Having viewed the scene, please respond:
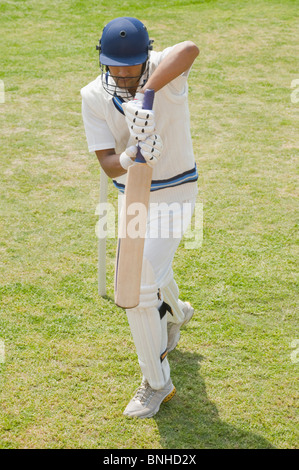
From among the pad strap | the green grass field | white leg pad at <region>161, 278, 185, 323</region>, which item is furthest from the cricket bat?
the green grass field

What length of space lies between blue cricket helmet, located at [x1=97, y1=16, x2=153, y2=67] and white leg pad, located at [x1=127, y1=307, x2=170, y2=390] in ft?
3.89

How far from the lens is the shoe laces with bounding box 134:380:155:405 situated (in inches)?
131

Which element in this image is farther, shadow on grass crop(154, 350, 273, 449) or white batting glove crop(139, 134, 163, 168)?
shadow on grass crop(154, 350, 273, 449)

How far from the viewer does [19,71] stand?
807cm

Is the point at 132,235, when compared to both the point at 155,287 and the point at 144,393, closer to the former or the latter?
the point at 155,287

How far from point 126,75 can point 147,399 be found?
1631mm

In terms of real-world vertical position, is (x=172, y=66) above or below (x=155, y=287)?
above

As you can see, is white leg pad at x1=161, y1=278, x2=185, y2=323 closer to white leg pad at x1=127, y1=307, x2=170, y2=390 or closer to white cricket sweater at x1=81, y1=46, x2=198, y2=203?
white leg pad at x1=127, y1=307, x2=170, y2=390

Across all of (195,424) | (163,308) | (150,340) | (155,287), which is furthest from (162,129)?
(195,424)

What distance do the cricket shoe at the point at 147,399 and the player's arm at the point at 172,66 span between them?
1.53 m

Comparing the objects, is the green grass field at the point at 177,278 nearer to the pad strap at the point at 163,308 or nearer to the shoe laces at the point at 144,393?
the shoe laces at the point at 144,393

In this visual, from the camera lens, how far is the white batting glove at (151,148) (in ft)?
9.30

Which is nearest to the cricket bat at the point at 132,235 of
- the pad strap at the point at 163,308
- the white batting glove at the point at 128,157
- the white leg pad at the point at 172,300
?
the white batting glove at the point at 128,157

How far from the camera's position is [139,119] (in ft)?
9.13
